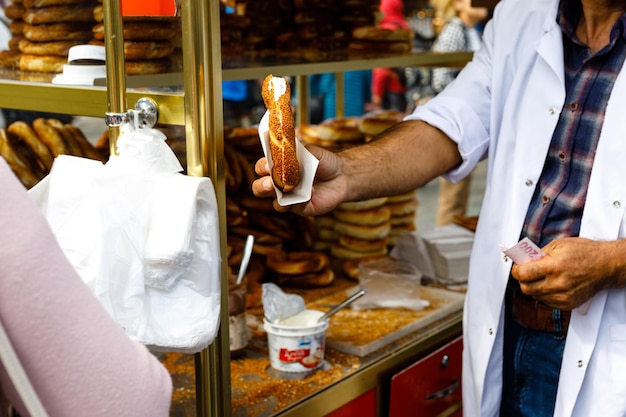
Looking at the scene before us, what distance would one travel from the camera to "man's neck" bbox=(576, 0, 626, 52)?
173 centimetres

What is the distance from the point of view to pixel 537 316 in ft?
5.81

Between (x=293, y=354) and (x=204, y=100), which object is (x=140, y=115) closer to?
(x=204, y=100)

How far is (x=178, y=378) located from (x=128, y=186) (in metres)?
0.44

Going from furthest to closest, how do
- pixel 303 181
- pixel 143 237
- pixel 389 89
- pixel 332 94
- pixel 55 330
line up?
pixel 389 89 < pixel 332 94 < pixel 303 181 < pixel 143 237 < pixel 55 330

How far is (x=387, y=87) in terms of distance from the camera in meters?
8.13

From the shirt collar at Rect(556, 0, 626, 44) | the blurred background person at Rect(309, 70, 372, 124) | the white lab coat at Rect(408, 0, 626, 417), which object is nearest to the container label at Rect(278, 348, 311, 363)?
the white lab coat at Rect(408, 0, 626, 417)

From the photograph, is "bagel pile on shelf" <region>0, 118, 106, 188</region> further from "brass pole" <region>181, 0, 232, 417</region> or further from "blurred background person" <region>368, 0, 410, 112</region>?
"blurred background person" <region>368, 0, 410, 112</region>

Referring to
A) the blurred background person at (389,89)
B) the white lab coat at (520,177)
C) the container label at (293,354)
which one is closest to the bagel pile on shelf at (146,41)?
the white lab coat at (520,177)

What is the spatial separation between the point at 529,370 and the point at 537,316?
0.14 m

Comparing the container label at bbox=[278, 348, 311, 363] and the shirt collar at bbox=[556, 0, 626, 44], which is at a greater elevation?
the shirt collar at bbox=[556, 0, 626, 44]

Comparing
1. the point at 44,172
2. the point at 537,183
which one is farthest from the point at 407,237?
the point at 44,172

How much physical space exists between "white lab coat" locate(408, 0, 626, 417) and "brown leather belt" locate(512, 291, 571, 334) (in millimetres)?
42

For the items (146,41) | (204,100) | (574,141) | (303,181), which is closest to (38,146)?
(146,41)

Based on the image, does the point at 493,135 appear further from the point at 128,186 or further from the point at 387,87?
the point at 387,87
